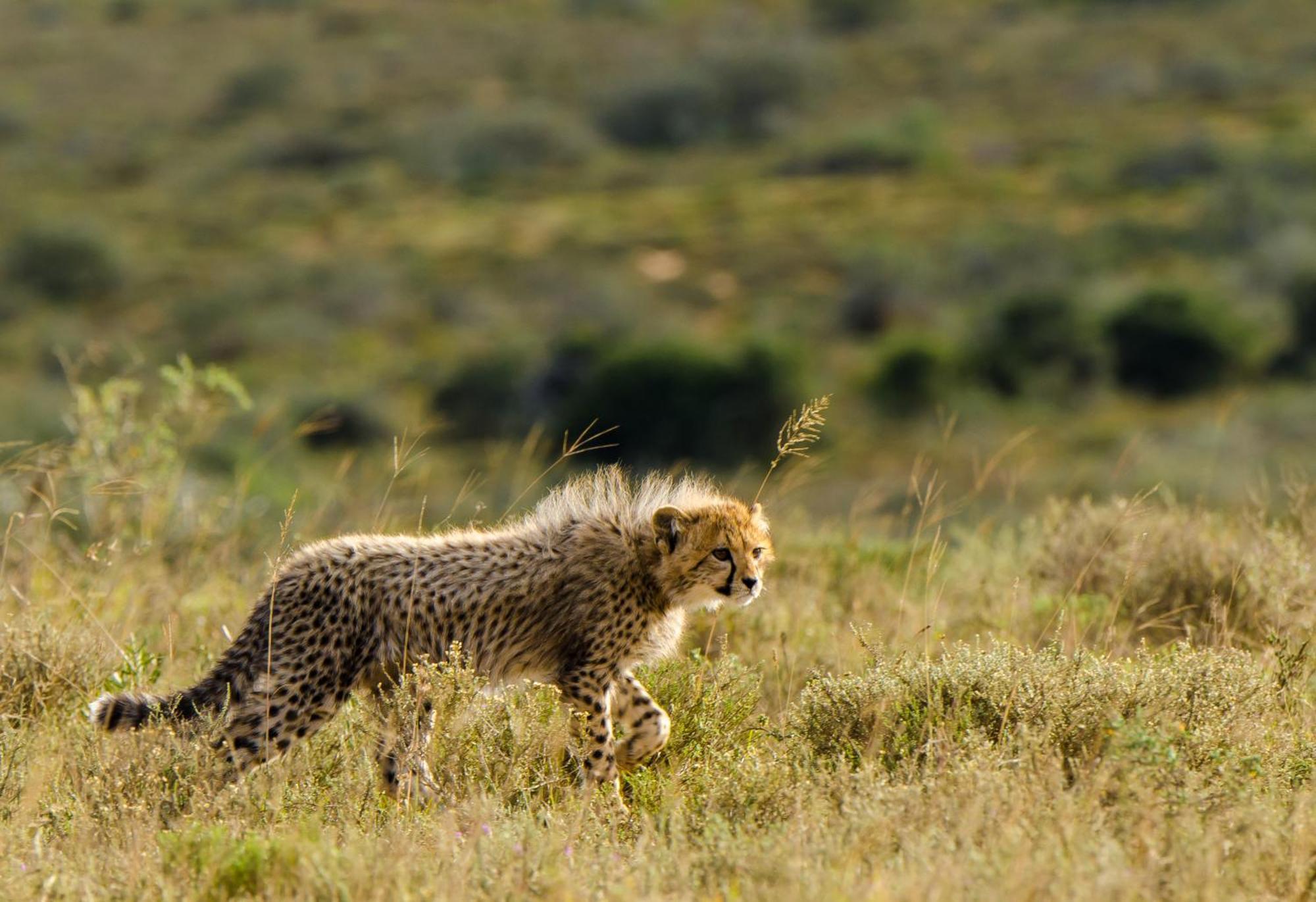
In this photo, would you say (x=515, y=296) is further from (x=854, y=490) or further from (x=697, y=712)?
(x=697, y=712)

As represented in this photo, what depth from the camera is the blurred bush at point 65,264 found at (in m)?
51.7

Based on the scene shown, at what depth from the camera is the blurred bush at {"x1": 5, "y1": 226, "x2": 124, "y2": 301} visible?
51.7 m

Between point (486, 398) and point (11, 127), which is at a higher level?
point (486, 398)

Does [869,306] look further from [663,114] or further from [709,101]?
[709,101]

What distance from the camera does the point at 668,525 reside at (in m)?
5.07

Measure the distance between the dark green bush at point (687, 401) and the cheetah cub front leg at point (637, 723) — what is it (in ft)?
83.2

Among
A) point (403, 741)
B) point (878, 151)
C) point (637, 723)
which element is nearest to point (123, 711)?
point (403, 741)

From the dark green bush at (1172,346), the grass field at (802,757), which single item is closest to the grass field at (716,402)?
the grass field at (802,757)

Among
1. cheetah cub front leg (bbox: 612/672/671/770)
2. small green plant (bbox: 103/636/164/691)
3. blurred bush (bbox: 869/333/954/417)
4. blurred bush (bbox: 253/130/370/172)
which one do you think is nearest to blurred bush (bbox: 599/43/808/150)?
blurred bush (bbox: 253/130/370/172)

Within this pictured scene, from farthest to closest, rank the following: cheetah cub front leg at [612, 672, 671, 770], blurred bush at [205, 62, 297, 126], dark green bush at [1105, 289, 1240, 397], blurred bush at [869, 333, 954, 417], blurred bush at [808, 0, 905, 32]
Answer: blurred bush at [808, 0, 905, 32] → blurred bush at [205, 62, 297, 126] → dark green bush at [1105, 289, 1240, 397] → blurred bush at [869, 333, 954, 417] → cheetah cub front leg at [612, 672, 671, 770]

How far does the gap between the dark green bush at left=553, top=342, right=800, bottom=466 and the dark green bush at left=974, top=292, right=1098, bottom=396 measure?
226 inches

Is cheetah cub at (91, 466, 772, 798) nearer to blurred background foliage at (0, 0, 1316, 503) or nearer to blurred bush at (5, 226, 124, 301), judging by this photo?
blurred background foliage at (0, 0, 1316, 503)

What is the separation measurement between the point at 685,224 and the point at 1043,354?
20.7 meters

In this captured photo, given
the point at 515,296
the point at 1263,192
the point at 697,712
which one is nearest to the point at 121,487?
the point at 697,712
